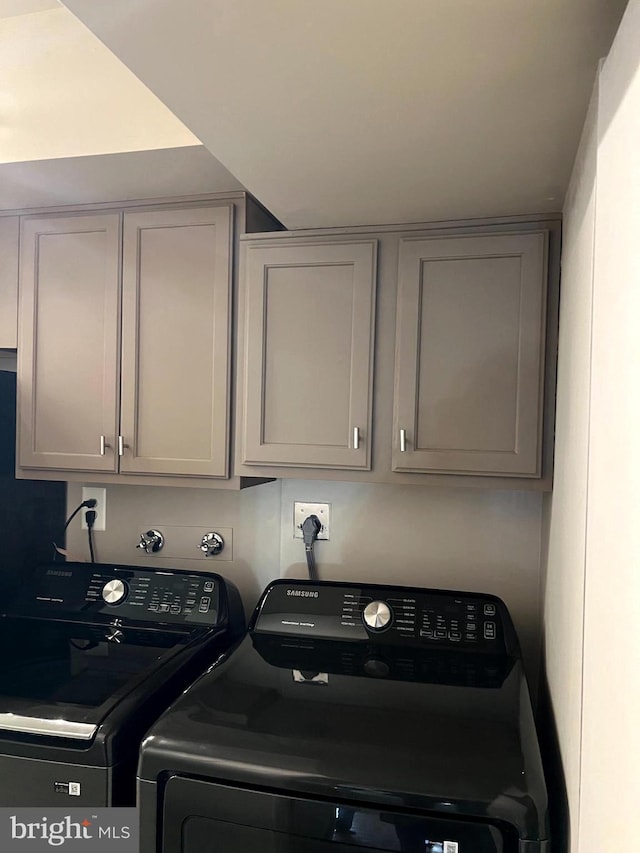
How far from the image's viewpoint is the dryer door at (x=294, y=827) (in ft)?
3.20

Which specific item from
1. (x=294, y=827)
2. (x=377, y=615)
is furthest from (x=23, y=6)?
(x=294, y=827)

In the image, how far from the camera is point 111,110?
1.42m

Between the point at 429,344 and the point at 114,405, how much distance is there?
0.88 meters

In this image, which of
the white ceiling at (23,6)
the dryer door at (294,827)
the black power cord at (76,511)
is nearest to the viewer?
the dryer door at (294,827)

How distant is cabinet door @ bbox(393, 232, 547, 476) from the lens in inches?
56.8

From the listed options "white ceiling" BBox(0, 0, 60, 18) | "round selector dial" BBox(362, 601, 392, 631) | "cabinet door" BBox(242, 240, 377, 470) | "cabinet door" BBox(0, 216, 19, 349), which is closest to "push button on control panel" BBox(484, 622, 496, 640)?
"round selector dial" BBox(362, 601, 392, 631)

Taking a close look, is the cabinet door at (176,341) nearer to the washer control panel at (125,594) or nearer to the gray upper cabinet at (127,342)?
the gray upper cabinet at (127,342)

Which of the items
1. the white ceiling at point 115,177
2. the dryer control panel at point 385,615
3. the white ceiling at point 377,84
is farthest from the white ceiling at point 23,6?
the dryer control panel at point 385,615

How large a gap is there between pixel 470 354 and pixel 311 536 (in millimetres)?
738

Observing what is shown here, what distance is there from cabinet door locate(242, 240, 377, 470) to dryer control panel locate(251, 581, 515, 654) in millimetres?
375

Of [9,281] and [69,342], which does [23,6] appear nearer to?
[9,281]

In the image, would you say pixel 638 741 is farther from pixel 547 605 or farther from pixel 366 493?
pixel 366 493

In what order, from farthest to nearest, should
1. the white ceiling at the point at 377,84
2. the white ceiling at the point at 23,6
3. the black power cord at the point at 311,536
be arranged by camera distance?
the black power cord at the point at 311,536 → the white ceiling at the point at 23,6 → the white ceiling at the point at 377,84

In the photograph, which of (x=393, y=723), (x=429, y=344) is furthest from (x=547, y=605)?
(x=429, y=344)
